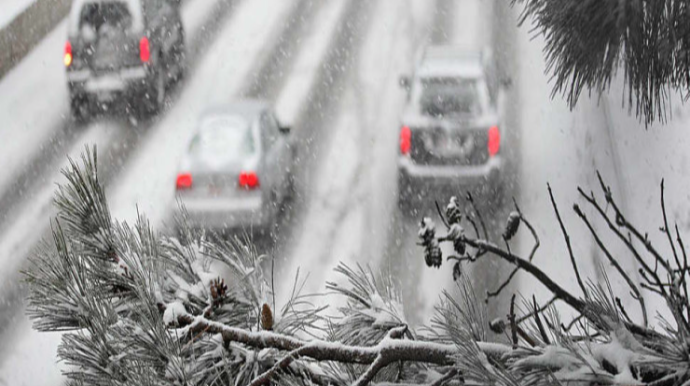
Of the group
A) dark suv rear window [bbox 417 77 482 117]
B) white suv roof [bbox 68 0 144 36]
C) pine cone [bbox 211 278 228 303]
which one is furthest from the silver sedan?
pine cone [bbox 211 278 228 303]

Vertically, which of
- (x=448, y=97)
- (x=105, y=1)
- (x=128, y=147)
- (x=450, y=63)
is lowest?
(x=128, y=147)

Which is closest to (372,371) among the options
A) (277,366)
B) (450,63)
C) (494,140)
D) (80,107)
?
(277,366)

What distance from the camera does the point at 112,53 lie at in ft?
47.2

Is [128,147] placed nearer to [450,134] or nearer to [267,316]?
[450,134]

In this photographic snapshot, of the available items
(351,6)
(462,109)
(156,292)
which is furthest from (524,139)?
(156,292)

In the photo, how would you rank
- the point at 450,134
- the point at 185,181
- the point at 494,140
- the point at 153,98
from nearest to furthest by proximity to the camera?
the point at 185,181 → the point at 450,134 → the point at 494,140 → the point at 153,98

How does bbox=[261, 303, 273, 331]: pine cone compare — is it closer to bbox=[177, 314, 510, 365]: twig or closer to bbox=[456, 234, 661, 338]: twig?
bbox=[177, 314, 510, 365]: twig

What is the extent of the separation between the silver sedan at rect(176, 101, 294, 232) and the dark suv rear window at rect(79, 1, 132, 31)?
3122 mm

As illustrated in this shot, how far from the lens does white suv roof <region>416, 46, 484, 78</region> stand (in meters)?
12.3

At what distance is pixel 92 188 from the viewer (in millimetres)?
2379

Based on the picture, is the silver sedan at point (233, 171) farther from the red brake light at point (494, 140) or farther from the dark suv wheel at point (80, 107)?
the dark suv wheel at point (80, 107)

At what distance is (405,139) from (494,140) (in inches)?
43.8

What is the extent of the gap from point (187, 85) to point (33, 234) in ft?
16.0

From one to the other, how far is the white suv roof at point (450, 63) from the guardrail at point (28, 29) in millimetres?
7907
